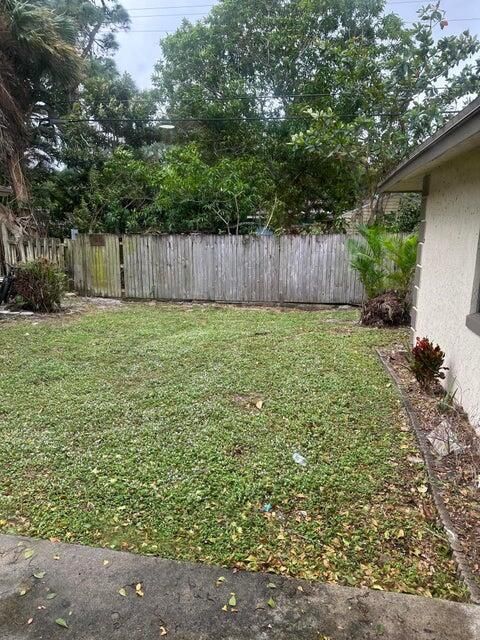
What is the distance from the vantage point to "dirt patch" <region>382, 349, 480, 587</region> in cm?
217

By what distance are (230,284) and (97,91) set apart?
27.1 feet

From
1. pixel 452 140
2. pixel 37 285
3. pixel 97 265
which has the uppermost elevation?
pixel 452 140

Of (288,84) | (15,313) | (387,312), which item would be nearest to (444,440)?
(387,312)

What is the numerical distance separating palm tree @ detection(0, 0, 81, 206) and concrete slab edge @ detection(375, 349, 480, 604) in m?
9.48

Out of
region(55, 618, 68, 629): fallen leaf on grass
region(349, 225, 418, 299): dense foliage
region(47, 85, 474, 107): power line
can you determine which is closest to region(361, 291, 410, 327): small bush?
region(349, 225, 418, 299): dense foliage

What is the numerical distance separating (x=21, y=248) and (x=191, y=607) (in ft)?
28.7

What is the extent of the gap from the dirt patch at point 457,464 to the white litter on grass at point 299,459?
2.68ft

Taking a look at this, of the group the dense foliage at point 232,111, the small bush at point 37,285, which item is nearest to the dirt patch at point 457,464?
the dense foliage at point 232,111

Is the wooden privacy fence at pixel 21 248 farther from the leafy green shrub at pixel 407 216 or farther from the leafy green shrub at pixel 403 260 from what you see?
the leafy green shrub at pixel 407 216

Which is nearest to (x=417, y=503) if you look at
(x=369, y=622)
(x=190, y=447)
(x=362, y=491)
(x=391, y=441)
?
(x=362, y=491)

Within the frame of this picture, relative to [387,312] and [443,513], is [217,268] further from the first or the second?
[443,513]

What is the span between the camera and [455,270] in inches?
148

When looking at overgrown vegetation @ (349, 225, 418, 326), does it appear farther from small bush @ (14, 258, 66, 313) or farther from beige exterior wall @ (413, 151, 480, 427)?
small bush @ (14, 258, 66, 313)

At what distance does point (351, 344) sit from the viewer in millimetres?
5750
